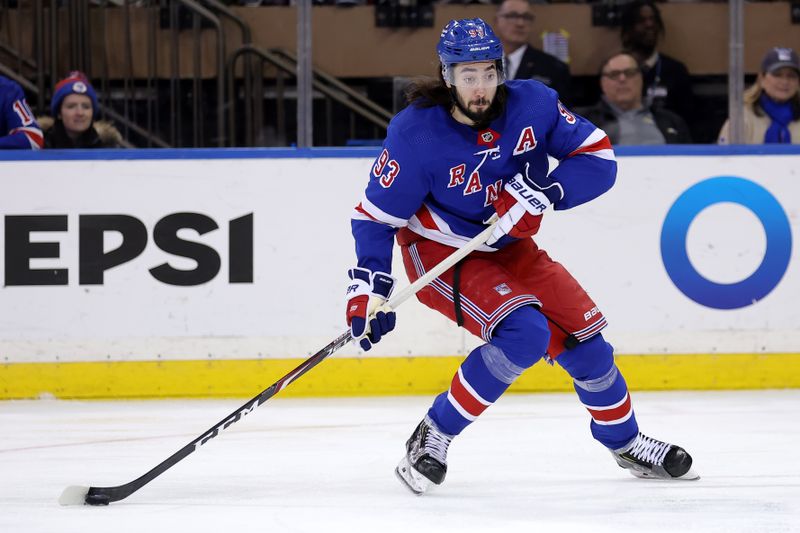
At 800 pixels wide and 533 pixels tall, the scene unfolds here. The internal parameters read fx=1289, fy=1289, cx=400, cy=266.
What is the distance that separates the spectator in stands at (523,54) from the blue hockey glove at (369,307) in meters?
2.22

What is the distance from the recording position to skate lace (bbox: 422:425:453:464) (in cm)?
308

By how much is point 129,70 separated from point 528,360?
2.85 meters

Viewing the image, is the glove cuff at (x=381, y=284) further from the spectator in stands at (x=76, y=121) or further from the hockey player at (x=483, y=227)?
the spectator in stands at (x=76, y=121)

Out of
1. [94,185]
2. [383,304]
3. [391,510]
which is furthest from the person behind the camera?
[94,185]

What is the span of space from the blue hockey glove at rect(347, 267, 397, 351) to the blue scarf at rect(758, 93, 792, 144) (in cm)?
240

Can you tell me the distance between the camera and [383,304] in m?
3.09

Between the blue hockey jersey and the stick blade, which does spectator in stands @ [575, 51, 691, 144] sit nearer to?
the blue hockey jersey

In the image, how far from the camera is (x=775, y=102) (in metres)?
5.00

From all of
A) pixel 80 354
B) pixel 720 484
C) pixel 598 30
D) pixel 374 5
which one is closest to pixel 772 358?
pixel 598 30

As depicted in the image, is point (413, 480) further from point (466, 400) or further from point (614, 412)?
point (614, 412)

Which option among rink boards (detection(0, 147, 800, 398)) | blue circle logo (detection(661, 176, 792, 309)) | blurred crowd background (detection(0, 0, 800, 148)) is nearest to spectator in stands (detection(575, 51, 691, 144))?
blurred crowd background (detection(0, 0, 800, 148))

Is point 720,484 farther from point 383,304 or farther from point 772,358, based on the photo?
point 772,358

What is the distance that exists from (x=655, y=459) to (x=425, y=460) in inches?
22.8

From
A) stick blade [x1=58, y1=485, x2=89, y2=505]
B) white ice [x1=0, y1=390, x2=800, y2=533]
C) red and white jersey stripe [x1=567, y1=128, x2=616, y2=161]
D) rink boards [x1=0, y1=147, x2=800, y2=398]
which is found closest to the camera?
white ice [x1=0, y1=390, x2=800, y2=533]
